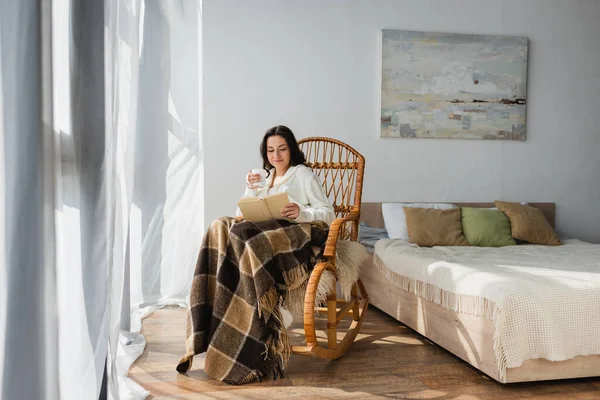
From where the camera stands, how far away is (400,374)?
239 centimetres

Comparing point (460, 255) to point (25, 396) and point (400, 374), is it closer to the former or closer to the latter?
point (400, 374)

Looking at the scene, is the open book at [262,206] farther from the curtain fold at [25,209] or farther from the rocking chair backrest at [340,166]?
the curtain fold at [25,209]

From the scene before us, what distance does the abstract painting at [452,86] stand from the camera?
13.5 feet

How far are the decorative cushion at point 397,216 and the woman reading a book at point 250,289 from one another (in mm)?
1307

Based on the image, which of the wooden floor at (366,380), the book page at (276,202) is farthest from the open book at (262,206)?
the wooden floor at (366,380)

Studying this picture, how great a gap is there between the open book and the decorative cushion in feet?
4.70

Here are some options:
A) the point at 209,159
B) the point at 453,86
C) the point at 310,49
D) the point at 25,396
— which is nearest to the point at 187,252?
the point at 209,159

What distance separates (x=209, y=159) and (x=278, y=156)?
1.08 meters

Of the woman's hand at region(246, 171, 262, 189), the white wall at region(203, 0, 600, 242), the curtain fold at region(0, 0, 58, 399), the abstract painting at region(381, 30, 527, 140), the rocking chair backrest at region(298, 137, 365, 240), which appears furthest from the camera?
the abstract painting at region(381, 30, 527, 140)

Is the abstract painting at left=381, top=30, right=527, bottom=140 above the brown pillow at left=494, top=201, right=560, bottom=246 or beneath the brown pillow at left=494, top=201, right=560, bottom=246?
above

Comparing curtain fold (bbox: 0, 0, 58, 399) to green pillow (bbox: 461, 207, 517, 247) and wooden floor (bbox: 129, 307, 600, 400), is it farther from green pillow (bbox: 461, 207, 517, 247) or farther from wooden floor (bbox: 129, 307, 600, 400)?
green pillow (bbox: 461, 207, 517, 247)

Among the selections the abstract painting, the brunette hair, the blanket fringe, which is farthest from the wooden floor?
the abstract painting

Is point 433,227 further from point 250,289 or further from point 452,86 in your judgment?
point 250,289

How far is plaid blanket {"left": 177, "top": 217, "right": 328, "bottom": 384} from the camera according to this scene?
2344 millimetres
